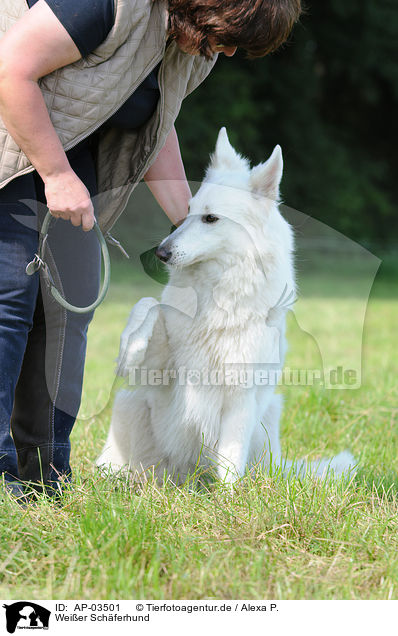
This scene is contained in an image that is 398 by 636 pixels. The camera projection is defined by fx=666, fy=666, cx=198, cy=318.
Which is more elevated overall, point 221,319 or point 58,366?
point 221,319

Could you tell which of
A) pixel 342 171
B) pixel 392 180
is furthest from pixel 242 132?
pixel 392 180

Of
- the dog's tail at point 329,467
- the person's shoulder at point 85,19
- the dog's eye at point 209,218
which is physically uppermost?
the person's shoulder at point 85,19

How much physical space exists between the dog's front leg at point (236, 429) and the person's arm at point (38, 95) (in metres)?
1.02

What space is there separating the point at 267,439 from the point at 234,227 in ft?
3.02

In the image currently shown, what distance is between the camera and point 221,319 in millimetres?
2631

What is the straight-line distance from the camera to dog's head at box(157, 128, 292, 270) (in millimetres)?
Result: 2605

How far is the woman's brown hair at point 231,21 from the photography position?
2.07 metres

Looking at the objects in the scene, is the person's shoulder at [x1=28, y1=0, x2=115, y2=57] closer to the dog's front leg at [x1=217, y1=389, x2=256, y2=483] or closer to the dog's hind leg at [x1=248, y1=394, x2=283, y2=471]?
the dog's front leg at [x1=217, y1=389, x2=256, y2=483]

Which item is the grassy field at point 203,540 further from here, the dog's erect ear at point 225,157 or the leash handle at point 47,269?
the dog's erect ear at point 225,157

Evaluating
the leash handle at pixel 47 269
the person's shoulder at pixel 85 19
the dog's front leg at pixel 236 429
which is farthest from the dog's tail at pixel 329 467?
the person's shoulder at pixel 85 19

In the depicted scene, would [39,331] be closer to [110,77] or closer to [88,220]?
[88,220]

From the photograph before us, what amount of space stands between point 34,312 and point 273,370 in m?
0.97
